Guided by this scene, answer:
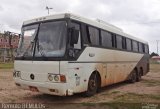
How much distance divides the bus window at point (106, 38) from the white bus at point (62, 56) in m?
0.04

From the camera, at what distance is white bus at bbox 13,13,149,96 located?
10070 mm

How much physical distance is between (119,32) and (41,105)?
293 inches

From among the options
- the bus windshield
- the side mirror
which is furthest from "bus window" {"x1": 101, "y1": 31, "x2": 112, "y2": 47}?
the bus windshield

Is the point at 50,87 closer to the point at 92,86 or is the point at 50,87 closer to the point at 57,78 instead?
the point at 57,78

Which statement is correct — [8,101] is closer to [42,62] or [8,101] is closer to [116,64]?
[42,62]

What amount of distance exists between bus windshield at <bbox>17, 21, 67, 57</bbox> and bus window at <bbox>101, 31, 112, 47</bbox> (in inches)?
136

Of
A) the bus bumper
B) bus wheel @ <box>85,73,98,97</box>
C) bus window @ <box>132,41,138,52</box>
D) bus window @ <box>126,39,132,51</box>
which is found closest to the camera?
the bus bumper

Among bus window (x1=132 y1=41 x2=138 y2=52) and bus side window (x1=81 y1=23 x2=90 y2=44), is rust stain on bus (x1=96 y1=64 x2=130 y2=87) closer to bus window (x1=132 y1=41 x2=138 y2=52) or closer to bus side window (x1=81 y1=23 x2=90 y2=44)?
bus side window (x1=81 y1=23 x2=90 y2=44)

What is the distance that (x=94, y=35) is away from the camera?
1254 centimetres

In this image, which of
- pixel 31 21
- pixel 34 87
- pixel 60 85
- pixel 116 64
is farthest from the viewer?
pixel 116 64

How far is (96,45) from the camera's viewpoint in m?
12.5

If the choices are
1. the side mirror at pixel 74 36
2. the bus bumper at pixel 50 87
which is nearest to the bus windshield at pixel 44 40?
the side mirror at pixel 74 36

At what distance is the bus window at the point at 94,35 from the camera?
12.1 m

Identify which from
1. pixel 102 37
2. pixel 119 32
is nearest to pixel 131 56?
pixel 119 32
